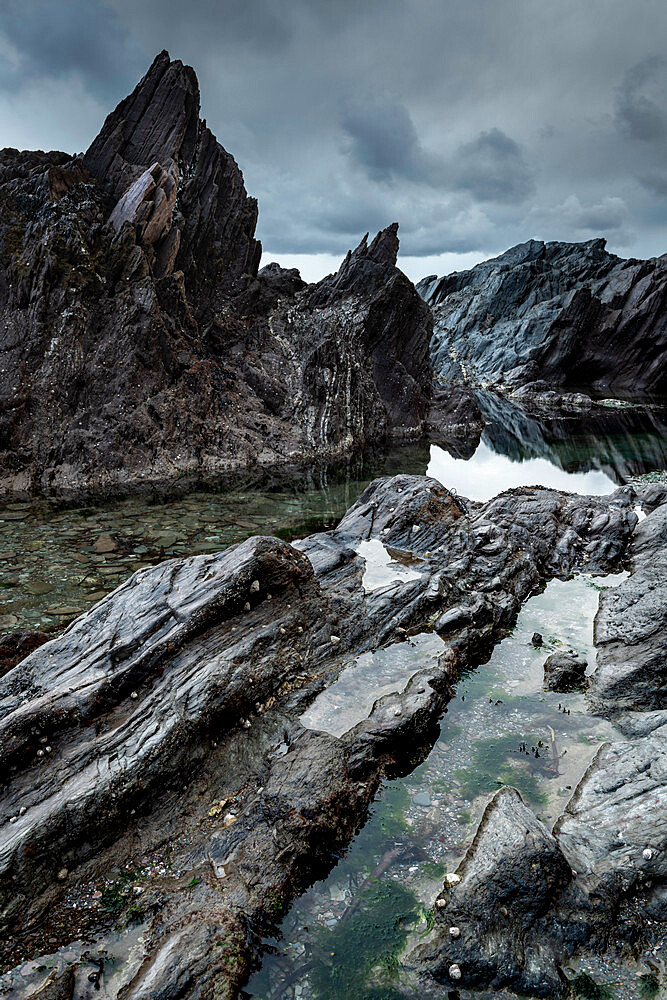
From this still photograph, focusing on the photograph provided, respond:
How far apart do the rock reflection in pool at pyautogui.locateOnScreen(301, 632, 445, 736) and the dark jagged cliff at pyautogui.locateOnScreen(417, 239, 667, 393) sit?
77810mm

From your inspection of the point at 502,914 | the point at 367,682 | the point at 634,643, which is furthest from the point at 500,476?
the point at 502,914

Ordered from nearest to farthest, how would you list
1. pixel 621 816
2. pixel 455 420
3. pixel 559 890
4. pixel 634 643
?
pixel 559 890, pixel 621 816, pixel 634 643, pixel 455 420

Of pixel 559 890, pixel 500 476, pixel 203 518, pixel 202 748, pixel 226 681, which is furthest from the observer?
pixel 500 476

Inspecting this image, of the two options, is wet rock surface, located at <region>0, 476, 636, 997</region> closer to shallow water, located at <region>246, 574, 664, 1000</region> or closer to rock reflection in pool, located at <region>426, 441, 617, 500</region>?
shallow water, located at <region>246, 574, 664, 1000</region>

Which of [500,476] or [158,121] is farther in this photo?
[158,121]

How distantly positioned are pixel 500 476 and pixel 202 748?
1161 inches

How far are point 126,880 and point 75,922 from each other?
2.08 feet

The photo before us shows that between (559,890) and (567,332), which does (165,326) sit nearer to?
(559,890)

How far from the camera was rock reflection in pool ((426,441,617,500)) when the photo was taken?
3069 centimetres

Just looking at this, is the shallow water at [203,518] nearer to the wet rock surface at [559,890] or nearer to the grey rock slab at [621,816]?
the grey rock slab at [621,816]

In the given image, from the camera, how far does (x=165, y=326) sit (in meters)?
30.7

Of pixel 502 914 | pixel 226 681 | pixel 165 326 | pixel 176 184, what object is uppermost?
pixel 176 184

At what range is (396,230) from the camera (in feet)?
164

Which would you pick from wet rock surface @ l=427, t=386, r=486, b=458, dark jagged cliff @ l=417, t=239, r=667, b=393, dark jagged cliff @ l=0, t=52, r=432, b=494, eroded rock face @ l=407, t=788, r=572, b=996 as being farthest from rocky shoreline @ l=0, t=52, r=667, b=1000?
dark jagged cliff @ l=417, t=239, r=667, b=393
